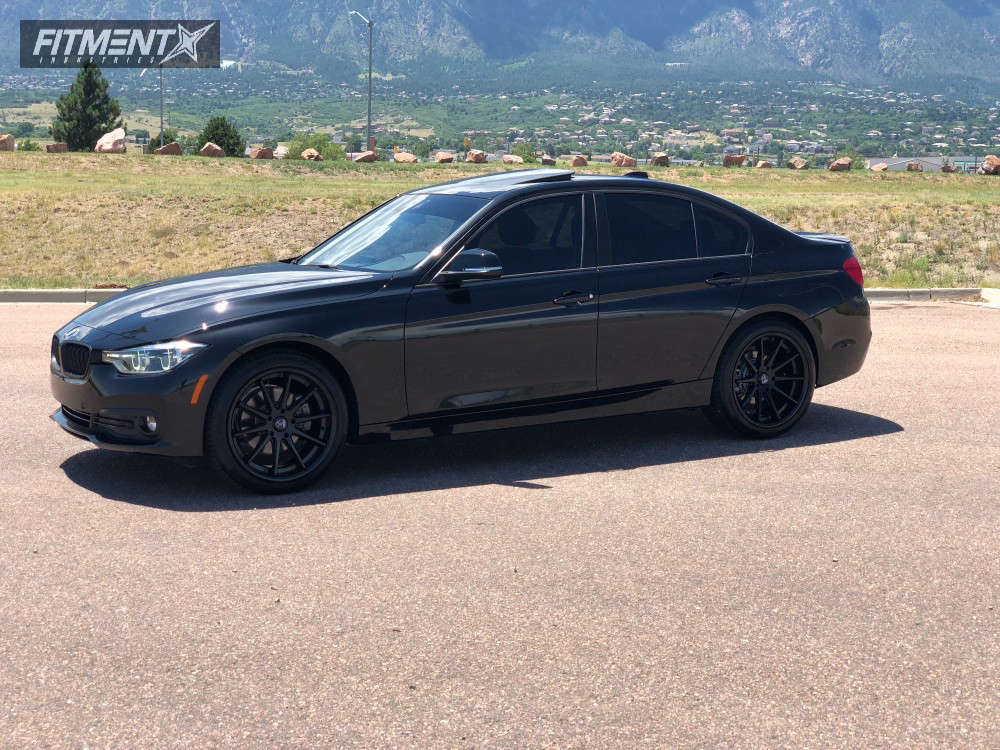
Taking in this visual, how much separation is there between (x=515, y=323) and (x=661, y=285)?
104cm

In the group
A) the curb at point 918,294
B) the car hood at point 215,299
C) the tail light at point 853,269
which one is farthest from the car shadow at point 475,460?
the curb at point 918,294

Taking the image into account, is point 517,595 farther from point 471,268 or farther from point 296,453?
point 471,268

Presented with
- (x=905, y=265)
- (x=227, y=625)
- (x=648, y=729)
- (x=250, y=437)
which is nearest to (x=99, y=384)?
(x=250, y=437)

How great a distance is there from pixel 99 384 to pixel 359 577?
6.73 ft

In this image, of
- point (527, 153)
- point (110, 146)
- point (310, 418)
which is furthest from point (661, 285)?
point (527, 153)

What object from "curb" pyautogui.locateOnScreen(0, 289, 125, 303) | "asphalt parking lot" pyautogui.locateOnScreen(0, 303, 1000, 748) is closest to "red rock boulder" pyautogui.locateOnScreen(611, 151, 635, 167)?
"curb" pyautogui.locateOnScreen(0, 289, 125, 303)

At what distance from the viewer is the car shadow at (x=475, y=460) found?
693 cm

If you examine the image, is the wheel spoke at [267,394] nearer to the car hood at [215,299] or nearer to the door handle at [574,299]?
the car hood at [215,299]

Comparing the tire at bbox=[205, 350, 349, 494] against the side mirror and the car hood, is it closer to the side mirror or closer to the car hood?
the car hood

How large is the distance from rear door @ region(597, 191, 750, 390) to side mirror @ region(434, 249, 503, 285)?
812 millimetres

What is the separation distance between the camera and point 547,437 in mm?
8406

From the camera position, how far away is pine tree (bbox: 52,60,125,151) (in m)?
70.1

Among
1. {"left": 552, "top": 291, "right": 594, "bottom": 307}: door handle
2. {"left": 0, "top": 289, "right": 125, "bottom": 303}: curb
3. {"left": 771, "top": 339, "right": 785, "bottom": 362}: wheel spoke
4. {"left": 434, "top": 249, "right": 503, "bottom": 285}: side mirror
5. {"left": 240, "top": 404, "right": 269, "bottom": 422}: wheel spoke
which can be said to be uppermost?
{"left": 434, "top": 249, "right": 503, "bottom": 285}: side mirror

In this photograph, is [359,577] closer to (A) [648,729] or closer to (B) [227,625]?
(B) [227,625]
